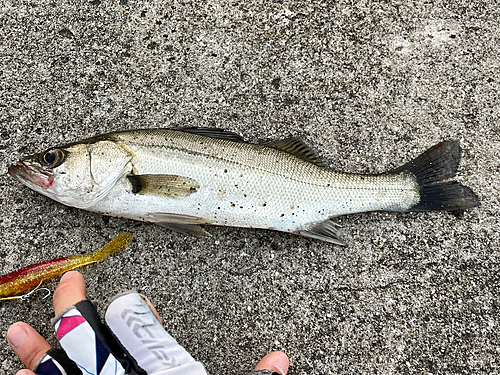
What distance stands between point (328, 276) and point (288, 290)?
305 millimetres

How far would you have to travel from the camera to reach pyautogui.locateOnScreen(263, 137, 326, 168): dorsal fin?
8.84 feet

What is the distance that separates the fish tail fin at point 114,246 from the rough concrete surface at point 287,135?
57mm

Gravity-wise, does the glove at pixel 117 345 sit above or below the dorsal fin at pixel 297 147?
below

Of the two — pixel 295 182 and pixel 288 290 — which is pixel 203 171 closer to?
pixel 295 182

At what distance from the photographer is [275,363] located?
2.43 m

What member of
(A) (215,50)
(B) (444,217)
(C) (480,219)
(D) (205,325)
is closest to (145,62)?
(A) (215,50)

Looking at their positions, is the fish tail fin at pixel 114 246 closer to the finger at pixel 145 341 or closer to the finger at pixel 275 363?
the finger at pixel 145 341

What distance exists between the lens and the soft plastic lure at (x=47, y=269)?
2598 mm

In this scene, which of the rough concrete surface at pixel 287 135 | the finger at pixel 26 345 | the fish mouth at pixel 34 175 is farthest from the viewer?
the rough concrete surface at pixel 287 135

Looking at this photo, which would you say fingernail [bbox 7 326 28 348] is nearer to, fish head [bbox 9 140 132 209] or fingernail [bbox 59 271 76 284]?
fingernail [bbox 59 271 76 284]

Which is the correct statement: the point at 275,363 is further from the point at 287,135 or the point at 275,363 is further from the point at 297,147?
the point at 287,135

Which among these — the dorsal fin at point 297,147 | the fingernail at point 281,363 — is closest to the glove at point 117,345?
the fingernail at point 281,363

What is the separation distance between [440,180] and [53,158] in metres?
2.66

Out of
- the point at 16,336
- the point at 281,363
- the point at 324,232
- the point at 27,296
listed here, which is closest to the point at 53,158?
the point at 27,296
